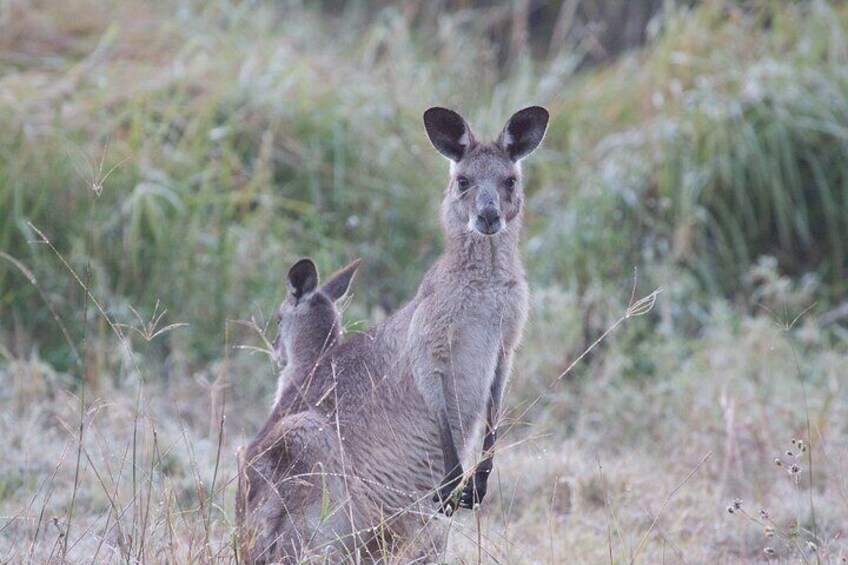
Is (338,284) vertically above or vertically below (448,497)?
above

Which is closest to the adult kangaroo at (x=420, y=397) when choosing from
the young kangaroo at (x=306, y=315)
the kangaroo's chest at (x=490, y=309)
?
the kangaroo's chest at (x=490, y=309)

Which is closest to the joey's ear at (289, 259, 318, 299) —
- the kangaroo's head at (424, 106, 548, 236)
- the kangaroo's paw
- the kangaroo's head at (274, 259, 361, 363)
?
the kangaroo's head at (274, 259, 361, 363)

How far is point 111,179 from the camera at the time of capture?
713cm

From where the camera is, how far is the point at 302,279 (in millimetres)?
4801

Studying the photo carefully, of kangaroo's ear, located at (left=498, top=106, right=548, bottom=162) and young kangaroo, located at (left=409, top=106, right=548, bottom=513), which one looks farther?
kangaroo's ear, located at (left=498, top=106, right=548, bottom=162)

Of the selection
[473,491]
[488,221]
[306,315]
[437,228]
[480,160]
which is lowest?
[437,228]

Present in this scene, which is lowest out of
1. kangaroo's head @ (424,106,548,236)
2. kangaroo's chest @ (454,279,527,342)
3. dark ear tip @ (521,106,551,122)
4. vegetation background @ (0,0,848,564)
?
vegetation background @ (0,0,848,564)

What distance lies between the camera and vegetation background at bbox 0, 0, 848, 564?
5527 millimetres

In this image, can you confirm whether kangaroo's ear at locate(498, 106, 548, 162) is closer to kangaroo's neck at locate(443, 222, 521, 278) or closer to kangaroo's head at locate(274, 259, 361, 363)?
kangaroo's neck at locate(443, 222, 521, 278)

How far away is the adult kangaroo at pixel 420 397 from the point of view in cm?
375

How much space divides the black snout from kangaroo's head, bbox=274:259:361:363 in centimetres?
74

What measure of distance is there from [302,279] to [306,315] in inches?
6.3

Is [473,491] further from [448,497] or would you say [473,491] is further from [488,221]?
[488,221]

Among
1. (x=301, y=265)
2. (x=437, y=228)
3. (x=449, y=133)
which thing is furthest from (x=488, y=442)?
(x=437, y=228)
